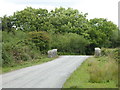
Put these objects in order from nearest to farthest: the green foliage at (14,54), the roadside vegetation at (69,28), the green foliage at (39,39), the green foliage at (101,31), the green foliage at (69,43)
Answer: the green foliage at (14,54)
the green foliage at (39,39)
the green foliage at (69,43)
the roadside vegetation at (69,28)
the green foliage at (101,31)

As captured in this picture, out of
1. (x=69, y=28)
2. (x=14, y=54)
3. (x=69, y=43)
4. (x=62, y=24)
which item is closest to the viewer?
(x=14, y=54)

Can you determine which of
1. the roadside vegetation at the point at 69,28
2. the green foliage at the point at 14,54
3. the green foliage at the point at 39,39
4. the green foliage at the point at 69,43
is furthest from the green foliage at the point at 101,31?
the green foliage at the point at 14,54

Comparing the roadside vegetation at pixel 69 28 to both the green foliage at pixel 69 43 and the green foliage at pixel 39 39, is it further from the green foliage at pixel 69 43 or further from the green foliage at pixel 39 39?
the green foliage at pixel 39 39

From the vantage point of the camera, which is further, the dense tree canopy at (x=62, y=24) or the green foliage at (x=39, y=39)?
the dense tree canopy at (x=62, y=24)

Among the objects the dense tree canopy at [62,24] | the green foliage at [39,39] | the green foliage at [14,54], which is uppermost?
the dense tree canopy at [62,24]

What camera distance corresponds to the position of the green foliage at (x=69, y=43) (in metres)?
41.4

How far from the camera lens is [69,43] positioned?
42469 mm

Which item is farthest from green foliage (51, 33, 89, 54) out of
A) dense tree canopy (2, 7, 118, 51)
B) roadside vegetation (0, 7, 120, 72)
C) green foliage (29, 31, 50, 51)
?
green foliage (29, 31, 50, 51)

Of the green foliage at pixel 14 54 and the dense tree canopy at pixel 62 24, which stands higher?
the dense tree canopy at pixel 62 24

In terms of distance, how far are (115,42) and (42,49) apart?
1002 inches

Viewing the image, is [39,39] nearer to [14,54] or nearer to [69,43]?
[14,54]

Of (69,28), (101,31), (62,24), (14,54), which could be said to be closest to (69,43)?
(69,28)

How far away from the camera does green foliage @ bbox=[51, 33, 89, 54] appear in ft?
136

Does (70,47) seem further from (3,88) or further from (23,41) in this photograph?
(3,88)
